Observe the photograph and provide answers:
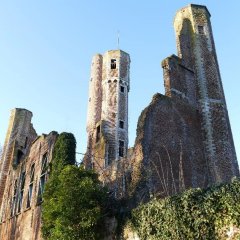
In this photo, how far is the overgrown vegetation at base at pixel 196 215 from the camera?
7466 millimetres

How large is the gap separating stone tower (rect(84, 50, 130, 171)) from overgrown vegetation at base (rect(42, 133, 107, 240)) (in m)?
17.3

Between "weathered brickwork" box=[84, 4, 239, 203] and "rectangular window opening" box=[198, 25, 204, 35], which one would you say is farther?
"rectangular window opening" box=[198, 25, 204, 35]

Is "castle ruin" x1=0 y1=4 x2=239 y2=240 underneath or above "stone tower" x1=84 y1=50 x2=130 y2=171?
underneath

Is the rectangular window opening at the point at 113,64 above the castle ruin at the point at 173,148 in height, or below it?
above

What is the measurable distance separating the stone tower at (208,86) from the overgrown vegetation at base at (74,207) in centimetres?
713

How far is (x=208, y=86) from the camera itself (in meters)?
19.0

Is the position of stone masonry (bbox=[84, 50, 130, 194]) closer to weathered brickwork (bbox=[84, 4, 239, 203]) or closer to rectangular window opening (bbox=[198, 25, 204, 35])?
weathered brickwork (bbox=[84, 4, 239, 203])

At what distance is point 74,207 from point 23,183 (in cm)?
1096

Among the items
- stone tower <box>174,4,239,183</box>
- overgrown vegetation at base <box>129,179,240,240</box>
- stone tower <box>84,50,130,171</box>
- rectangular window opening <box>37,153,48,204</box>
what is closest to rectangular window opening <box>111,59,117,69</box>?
stone tower <box>84,50,130,171</box>

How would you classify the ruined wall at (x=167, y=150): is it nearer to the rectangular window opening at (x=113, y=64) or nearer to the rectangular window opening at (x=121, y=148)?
the rectangular window opening at (x=121, y=148)

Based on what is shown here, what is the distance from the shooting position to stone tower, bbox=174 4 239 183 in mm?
16828

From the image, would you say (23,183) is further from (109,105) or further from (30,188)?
(109,105)

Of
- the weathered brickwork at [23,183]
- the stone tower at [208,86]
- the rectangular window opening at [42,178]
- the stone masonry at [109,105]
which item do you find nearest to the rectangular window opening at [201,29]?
the stone tower at [208,86]

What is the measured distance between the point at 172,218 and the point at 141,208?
1456mm
